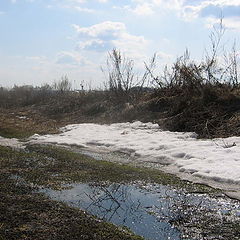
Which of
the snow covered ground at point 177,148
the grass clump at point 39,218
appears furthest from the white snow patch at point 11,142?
the grass clump at point 39,218

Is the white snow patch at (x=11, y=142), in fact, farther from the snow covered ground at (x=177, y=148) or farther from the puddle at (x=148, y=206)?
the puddle at (x=148, y=206)

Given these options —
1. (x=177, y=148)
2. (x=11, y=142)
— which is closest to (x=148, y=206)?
(x=177, y=148)

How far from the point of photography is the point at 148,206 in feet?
18.1

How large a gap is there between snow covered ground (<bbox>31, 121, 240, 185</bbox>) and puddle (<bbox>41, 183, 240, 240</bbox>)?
5.05 feet

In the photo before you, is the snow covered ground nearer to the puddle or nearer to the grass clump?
the puddle

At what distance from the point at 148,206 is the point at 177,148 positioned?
4.74 metres

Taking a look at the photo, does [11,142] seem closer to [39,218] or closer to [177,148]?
[177,148]

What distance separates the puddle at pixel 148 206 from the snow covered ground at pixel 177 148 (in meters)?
1.54

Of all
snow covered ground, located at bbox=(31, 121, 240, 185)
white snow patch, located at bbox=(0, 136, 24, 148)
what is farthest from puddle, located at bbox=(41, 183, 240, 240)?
white snow patch, located at bbox=(0, 136, 24, 148)

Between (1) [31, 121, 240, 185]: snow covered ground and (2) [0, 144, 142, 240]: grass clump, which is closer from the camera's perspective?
(2) [0, 144, 142, 240]: grass clump

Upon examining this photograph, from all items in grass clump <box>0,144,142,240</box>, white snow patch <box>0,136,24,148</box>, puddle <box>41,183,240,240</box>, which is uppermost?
white snow patch <box>0,136,24,148</box>

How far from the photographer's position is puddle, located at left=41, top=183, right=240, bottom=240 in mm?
4711

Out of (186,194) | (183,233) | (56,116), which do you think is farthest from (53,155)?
(56,116)

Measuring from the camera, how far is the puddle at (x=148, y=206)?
185 inches
